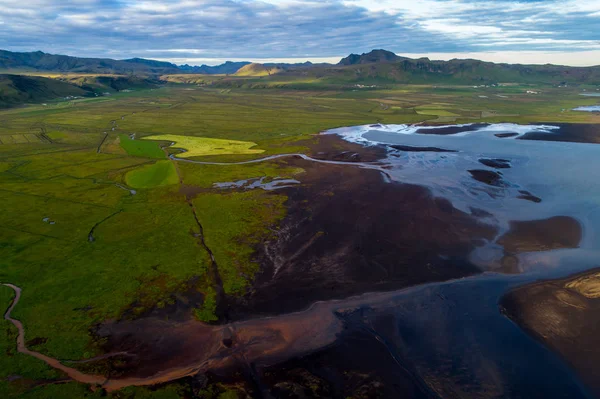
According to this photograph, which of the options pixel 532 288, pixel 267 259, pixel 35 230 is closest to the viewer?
pixel 532 288

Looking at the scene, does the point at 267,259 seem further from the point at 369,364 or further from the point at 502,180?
the point at 502,180

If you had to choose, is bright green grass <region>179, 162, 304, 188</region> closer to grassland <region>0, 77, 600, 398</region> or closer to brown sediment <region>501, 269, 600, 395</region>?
grassland <region>0, 77, 600, 398</region>

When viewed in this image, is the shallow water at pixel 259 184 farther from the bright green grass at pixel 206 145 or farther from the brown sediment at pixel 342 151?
the bright green grass at pixel 206 145

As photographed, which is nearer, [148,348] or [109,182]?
[148,348]

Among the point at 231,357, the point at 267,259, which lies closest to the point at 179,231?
the point at 267,259

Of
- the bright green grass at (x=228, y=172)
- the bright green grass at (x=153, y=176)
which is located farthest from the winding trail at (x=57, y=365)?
the bright green grass at (x=153, y=176)

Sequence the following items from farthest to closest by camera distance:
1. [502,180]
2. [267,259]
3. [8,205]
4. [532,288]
A: [502,180], [8,205], [267,259], [532,288]
